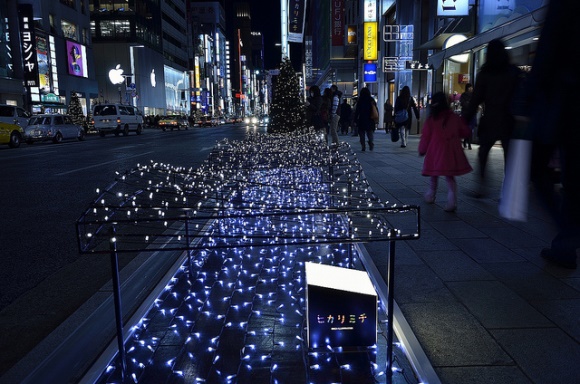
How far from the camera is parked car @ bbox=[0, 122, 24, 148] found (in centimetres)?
2216

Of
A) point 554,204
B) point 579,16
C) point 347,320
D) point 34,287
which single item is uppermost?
point 579,16

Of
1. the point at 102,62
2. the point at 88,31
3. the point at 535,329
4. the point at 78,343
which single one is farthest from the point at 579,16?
the point at 102,62

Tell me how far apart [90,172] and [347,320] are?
10.7 meters

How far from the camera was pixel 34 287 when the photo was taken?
13.2 feet

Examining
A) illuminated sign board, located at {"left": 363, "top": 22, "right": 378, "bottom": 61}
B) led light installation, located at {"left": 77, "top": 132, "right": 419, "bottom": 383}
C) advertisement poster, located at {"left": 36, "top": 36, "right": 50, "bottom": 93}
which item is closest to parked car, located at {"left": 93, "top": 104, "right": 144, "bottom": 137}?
advertisement poster, located at {"left": 36, "top": 36, "right": 50, "bottom": 93}

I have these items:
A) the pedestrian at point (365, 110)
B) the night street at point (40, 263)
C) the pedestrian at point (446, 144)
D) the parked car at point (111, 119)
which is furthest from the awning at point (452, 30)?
the parked car at point (111, 119)

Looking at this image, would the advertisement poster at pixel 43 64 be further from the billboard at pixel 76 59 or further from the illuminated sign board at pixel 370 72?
the illuminated sign board at pixel 370 72

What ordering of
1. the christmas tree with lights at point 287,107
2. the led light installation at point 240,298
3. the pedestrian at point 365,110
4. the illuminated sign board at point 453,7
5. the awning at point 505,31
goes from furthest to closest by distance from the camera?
1. the christmas tree with lights at point 287,107
2. the illuminated sign board at point 453,7
3. the pedestrian at point 365,110
4. the awning at point 505,31
5. the led light installation at point 240,298

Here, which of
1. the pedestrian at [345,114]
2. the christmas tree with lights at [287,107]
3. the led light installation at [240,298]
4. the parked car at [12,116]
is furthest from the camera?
the parked car at [12,116]

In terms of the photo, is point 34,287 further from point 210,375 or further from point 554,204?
point 554,204

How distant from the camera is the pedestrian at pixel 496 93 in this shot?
5.56m

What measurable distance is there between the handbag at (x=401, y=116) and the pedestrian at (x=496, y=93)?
8891 mm

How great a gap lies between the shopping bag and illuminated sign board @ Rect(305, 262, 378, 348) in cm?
86

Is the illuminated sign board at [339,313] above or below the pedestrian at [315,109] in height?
below
